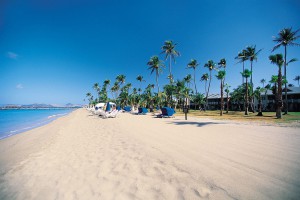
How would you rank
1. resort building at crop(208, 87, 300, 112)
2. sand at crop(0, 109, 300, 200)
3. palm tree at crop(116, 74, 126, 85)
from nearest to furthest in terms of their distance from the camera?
sand at crop(0, 109, 300, 200), resort building at crop(208, 87, 300, 112), palm tree at crop(116, 74, 126, 85)

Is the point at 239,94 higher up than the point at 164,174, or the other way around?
the point at 239,94

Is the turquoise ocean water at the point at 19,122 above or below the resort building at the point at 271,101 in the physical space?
below

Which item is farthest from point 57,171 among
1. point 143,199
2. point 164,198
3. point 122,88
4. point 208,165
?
point 122,88

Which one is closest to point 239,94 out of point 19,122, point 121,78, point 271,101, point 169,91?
point 271,101

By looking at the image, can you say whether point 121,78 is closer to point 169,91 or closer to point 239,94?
point 169,91

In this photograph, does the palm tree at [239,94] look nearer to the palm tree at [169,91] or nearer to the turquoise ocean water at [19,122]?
the palm tree at [169,91]

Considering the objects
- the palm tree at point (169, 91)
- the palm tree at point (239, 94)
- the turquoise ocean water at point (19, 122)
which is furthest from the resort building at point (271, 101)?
the turquoise ocean water at point (19, 122)

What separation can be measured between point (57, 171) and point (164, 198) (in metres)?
3.22

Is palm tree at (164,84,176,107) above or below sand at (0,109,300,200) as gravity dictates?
above

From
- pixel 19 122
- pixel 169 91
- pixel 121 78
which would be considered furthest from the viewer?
pixel 121 78

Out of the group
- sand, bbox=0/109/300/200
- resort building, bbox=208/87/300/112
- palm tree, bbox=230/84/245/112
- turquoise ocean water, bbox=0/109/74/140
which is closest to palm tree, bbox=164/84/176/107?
palm tree, bbox=230/84/245/112

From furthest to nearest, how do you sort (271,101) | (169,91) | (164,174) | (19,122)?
(271,101) < (169,91) < (19,122) < (164,174)

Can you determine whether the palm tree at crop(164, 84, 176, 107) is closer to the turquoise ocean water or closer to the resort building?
the resort building

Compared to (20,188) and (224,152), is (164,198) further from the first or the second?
(20,188)
